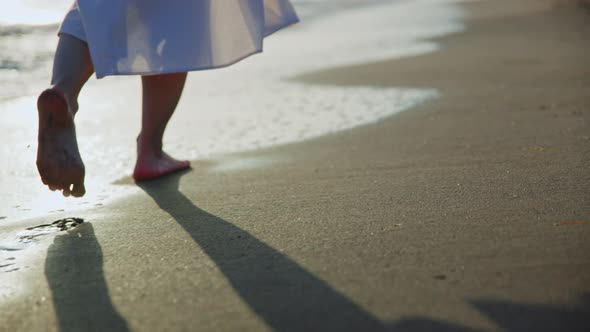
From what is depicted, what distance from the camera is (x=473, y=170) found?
2.38 meters

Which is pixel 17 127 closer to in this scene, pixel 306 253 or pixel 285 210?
pixel 285 210

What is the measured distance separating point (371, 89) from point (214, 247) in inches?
116

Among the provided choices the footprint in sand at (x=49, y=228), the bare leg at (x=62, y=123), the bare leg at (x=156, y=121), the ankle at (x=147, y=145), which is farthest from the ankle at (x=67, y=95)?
the ankle at (x=147, y=145)

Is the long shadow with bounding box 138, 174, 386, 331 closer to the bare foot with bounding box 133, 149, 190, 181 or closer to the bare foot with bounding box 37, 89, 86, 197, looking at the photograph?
the bare foot with bounding box 37, 89, 86, 197

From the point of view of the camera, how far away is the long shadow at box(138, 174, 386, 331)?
1.36 metres

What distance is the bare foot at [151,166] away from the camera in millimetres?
2623

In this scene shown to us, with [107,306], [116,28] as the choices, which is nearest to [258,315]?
[107,306]

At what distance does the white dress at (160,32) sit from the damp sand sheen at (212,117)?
0.56 metres

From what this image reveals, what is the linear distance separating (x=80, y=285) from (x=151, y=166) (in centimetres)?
105

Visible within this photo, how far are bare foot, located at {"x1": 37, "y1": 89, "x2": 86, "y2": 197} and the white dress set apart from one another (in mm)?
137

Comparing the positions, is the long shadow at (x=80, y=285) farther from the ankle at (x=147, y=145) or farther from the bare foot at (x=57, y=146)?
the ankle at (x=147, y=145)

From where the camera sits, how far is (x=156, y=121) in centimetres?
260

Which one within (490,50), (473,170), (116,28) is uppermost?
(116,28)

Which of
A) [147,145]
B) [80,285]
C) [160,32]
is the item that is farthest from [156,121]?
[80,285]
